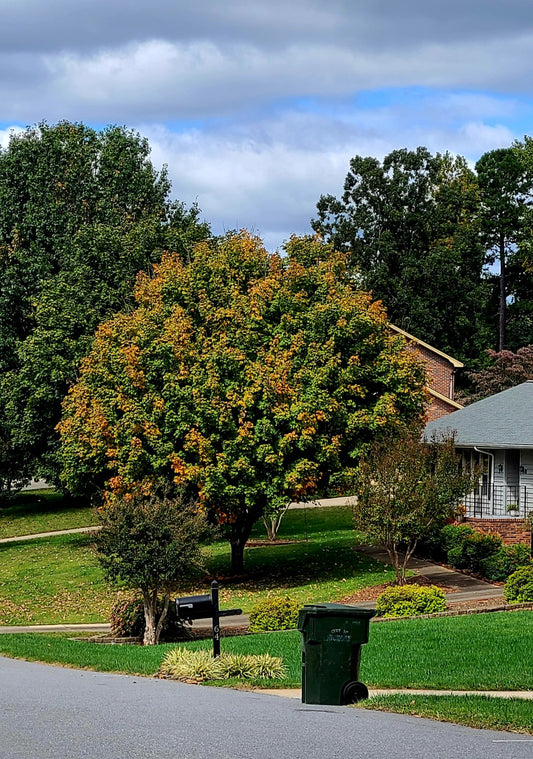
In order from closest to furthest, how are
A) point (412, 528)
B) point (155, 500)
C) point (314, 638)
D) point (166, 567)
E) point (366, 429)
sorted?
point (314, 638), point (166, 567), point (155, 500), point (412, 528), point (366, 429)

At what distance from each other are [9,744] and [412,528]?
1980 centimetres

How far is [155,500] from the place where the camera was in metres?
25.1

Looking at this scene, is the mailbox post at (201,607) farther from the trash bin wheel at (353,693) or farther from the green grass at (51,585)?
the green grass at (51,585)

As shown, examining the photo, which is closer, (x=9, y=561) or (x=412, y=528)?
(x=412, y=528)

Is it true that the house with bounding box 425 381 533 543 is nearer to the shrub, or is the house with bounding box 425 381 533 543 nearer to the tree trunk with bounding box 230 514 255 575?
the tree trunk with bounding box 230 514 255 575

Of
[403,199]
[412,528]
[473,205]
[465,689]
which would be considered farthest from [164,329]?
[473,205]

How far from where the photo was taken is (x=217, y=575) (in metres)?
32.6

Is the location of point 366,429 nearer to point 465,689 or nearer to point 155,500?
point 155,500

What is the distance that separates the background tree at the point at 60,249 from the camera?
44.0 m

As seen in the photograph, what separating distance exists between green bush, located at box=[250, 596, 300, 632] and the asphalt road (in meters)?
10.1

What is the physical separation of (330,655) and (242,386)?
18.9m

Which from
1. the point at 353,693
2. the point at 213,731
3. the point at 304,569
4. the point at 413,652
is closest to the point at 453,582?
the point at 304,569

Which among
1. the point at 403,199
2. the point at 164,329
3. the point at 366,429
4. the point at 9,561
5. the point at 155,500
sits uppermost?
the point at 403,199

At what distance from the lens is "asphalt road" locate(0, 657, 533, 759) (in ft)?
27.1
